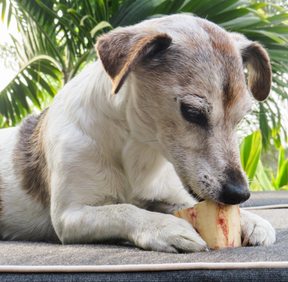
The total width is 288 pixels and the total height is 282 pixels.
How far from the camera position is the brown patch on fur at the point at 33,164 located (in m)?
1.88

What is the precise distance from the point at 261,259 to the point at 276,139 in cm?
506

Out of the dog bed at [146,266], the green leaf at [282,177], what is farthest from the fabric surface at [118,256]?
the green leaf at [282,177]

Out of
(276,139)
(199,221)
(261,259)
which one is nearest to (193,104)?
(199,221)

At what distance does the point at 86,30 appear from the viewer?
15.3ft

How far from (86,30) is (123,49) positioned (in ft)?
11.2

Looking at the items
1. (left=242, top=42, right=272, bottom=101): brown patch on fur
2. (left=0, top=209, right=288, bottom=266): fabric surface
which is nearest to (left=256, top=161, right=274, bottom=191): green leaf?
(left=242, top=42, right=272, bottom=101): brown patch on fur

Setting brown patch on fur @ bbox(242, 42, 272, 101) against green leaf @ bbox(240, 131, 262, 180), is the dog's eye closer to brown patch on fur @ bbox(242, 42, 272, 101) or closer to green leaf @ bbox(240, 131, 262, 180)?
brown patch on fur @ bbox(242, 42, 272, 101)

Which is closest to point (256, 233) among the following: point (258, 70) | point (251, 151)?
point (258, 70)

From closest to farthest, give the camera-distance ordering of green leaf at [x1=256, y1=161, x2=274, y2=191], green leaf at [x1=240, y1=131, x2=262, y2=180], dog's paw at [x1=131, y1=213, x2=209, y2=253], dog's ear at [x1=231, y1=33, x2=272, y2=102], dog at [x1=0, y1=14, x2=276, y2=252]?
1. dog's paw at [x1=131, y1=213, x2=209, y2=253]
2. dog at [x1=0, y1=14, x2=276, y2=252]
3. dog's ear at [x1=231, y1=33, x2=272, y2=102]
4. green leaf at [x1=240, y1=131, x2=262, y2=180]
5. green leaf at [x1=256, y1=161, x2=274, y2=191]

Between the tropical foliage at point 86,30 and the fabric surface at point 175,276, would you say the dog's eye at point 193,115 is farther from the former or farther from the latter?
the tropical foliage at point 86,30

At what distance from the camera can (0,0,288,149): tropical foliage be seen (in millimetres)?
4508

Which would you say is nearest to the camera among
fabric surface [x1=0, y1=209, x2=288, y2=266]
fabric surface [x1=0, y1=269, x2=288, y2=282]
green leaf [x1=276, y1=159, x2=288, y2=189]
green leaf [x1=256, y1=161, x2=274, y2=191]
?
fabric surface [x1=0, y1=269, x2=288, y2=282]

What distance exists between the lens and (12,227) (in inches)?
77.3

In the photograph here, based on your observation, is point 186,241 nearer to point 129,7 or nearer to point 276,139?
point 129,7
